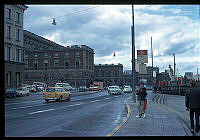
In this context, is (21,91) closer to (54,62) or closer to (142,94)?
(54,62)

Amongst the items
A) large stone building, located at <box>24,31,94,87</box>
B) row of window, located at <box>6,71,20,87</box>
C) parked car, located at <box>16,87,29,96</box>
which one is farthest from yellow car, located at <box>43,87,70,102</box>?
large stone building, located at <box>24,31,94,87</box>

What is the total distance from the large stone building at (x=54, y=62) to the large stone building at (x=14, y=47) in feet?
75.2

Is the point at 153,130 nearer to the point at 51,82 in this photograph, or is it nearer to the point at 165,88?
the point at 165,88

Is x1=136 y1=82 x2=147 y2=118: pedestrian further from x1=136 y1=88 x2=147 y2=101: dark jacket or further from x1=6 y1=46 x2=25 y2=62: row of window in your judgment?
x1=6 y1=46 x2=25 y2=62: row of window

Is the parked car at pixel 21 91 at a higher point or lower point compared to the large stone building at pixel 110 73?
lower

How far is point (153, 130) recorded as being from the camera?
12.1 m

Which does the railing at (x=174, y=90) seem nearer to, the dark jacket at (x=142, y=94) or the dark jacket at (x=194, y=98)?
the dark jacket at (x=142, y=94)

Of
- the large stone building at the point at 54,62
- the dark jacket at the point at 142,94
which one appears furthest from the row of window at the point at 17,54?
the dark jacket at the point at 142,94

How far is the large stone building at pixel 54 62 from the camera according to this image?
9544cm

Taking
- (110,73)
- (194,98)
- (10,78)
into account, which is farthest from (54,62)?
(194,98)

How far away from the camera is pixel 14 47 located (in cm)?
6819

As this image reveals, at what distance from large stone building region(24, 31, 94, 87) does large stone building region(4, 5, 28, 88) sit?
22.9 metres

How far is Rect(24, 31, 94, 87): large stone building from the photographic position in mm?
95438
